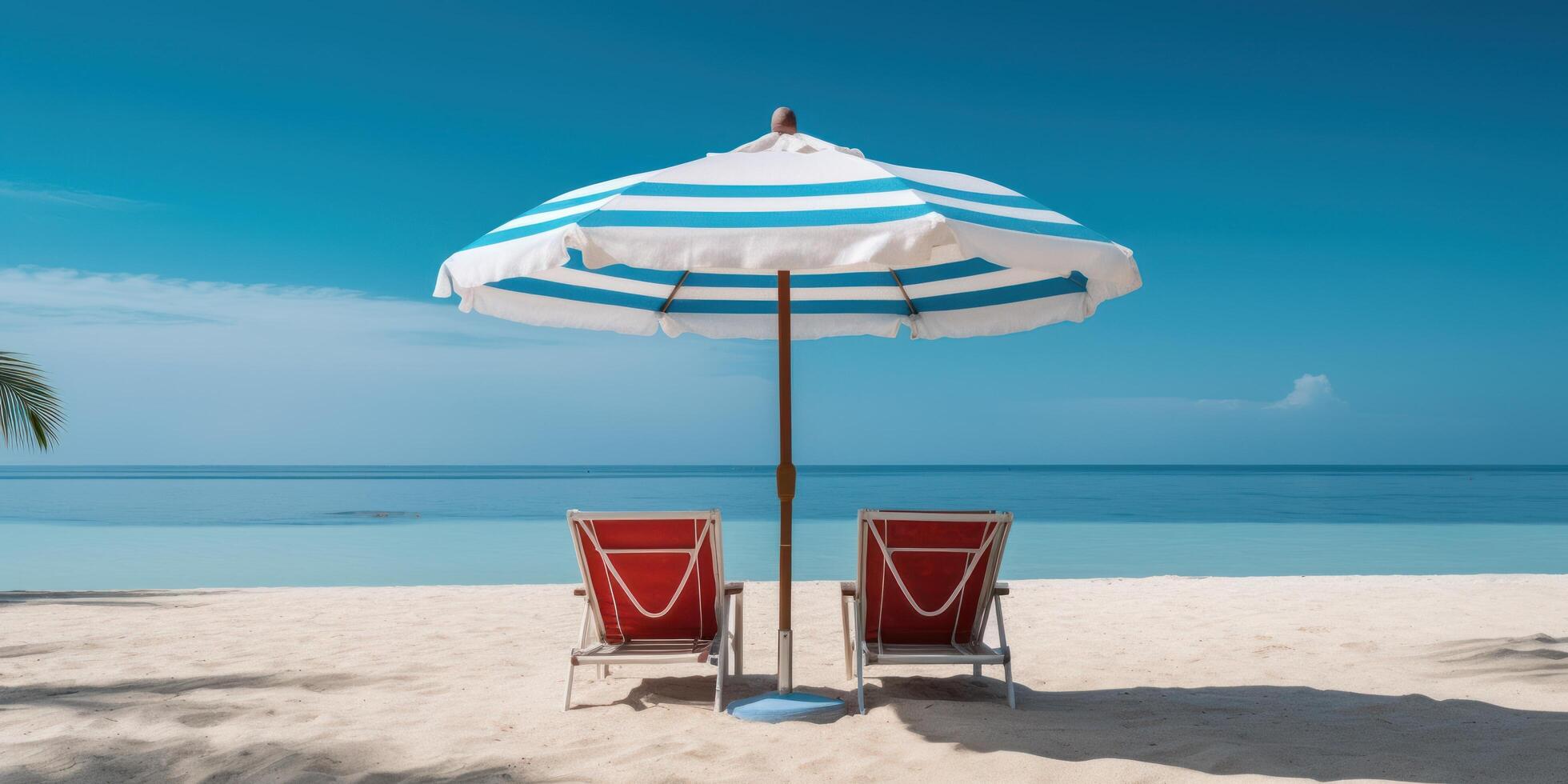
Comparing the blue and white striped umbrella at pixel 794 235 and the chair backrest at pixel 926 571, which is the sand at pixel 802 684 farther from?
the blue and white striped umbrella at pixel 794 235

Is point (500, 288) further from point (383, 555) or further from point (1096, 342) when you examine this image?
point (1096, 342)

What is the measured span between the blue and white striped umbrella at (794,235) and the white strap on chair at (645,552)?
98 cm

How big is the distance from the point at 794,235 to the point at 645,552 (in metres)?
1.51

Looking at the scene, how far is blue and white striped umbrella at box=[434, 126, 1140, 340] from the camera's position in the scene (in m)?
2.68

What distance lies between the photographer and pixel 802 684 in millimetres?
4137

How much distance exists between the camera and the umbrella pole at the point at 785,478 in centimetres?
356

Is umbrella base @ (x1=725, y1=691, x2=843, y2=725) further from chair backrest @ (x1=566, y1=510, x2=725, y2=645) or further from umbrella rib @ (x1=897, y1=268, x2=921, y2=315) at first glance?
umbrella rib @ (x1=897, y1=268, x2=921, y2=315)

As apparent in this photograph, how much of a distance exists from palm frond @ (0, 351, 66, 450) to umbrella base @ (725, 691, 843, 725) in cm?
711

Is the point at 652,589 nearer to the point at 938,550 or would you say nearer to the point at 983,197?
the point at 938,550

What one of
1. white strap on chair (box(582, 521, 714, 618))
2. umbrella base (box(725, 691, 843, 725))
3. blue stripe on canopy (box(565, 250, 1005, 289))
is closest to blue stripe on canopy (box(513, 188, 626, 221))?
blue stripe on canopy (box(565, 250, 1005, 289))

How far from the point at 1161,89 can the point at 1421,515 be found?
10287 millimetres

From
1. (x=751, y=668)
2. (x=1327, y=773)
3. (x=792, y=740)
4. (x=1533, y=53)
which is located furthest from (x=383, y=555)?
(x=1533, y=53)

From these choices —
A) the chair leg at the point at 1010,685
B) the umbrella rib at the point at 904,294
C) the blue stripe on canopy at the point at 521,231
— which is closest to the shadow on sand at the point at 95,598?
the blue stripe on canopy at the point at 521,231

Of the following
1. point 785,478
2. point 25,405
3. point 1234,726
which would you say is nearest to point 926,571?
point 785,478
